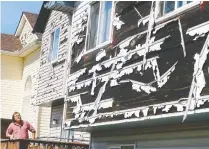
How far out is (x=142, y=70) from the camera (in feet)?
24.9

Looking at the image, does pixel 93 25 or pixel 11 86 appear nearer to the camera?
pixel 93 25

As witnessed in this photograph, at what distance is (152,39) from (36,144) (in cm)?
544

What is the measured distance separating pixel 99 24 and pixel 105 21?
167 millimetres

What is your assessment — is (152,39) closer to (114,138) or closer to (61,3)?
A: (114,138)

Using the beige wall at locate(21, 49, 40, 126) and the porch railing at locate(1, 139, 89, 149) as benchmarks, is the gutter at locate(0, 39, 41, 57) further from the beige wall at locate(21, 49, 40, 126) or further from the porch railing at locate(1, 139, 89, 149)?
the porch railing at locate(1, 139, 89, 149)

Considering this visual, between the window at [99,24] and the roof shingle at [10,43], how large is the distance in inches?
587

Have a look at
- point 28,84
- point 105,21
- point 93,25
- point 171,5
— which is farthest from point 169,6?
point 28,84

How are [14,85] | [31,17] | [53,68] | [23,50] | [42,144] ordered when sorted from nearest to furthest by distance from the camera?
1. [42,144]
2. [53,68]
3. [23,50]
4. [14,85]
5. [31,17]

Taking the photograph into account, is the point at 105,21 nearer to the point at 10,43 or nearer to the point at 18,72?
the point at 18,72

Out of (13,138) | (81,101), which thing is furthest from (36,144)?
(81,101)

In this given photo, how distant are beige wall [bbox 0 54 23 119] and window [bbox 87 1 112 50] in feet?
46.8

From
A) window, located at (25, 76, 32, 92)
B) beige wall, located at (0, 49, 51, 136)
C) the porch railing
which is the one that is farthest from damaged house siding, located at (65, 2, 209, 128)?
beige wall, located at (0, 49, 51, 136)

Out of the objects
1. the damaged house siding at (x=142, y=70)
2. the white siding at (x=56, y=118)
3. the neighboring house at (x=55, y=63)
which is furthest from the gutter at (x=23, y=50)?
the damaged house siding at (x=142, y=70)

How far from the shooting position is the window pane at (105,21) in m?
9.70
